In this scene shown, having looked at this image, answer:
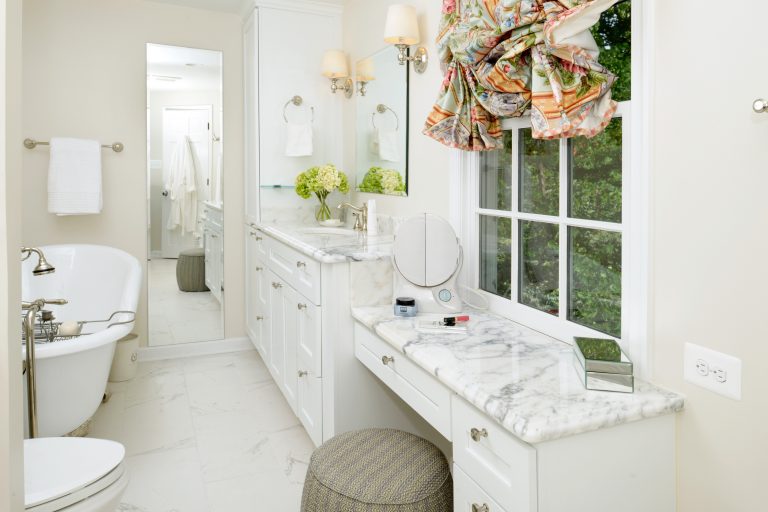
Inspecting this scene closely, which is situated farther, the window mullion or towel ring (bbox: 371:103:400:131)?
towel ring (bbox: 371:103:400:131)

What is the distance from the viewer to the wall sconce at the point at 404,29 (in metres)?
2.55

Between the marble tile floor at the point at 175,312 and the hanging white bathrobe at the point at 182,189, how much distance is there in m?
0.29

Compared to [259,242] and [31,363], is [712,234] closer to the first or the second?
[31,363]

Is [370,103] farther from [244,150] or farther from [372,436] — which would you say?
[372,436]

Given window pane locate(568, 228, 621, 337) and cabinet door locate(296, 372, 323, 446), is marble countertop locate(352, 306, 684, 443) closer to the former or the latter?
window pane locate(568, 228, 621, 337)

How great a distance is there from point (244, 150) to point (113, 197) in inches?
36.7

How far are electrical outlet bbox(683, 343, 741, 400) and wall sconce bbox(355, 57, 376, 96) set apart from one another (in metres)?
2.40

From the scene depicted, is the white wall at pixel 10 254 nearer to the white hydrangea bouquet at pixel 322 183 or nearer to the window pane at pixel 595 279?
the window pane at pixel 595 279

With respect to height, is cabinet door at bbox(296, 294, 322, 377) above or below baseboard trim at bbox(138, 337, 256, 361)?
above

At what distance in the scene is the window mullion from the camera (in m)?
1.78

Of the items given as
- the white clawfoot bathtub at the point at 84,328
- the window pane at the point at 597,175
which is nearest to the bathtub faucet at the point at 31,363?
the white clawfoot bathtub at the point at 84,328

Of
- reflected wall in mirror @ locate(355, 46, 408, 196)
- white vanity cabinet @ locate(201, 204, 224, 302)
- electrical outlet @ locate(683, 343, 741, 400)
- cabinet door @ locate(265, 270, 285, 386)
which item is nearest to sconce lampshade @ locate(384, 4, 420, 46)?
reflected wall in mirror @ locate(355, 46, 408, 196)

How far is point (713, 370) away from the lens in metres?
1.27

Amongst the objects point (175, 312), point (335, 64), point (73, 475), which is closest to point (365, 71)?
point (335, 64)
